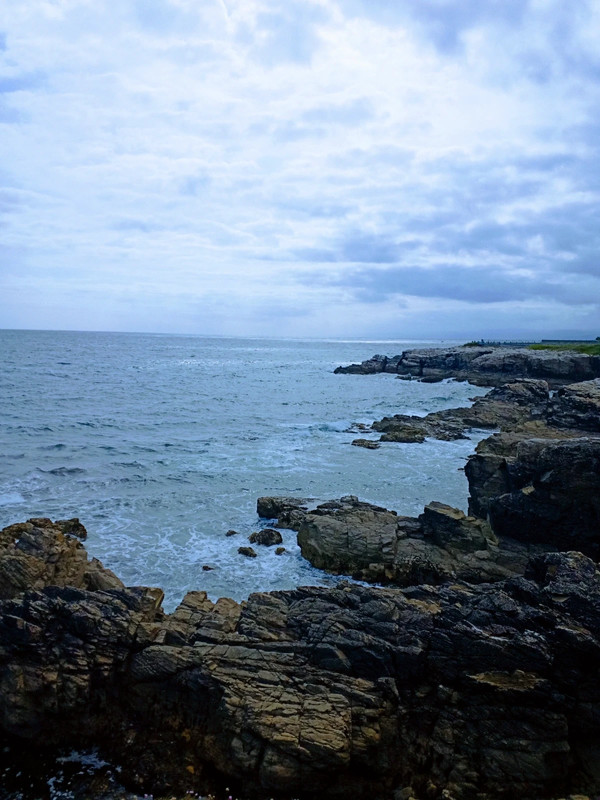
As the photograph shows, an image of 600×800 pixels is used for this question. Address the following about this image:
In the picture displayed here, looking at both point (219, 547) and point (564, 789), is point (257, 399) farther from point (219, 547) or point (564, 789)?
point (564, 789)

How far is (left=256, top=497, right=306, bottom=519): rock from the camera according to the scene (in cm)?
2194

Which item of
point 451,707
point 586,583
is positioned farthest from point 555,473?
point 451,707

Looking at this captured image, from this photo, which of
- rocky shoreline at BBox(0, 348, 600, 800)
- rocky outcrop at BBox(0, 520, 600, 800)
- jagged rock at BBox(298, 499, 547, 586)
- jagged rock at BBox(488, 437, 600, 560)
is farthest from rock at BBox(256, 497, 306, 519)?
rocky outcrop at BBox(0, 520, 600, 800)

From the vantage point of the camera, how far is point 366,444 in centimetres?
3597

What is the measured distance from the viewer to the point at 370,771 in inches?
342

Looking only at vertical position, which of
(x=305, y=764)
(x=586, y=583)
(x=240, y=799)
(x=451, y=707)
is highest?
(x=586, y=583)

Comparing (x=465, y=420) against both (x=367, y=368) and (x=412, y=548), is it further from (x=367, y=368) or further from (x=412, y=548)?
(x=367, y=368)

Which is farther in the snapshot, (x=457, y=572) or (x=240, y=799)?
(x=457, y=572)

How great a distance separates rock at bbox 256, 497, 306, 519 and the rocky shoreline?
10.2 m

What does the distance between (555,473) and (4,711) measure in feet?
53.6

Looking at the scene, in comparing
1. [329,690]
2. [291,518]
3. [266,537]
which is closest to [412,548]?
[266,537]

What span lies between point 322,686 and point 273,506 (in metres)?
12.9

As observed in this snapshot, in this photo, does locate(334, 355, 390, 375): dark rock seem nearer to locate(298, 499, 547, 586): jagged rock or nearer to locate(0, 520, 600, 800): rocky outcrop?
locate(298, 499, 547, 586): jagged rock

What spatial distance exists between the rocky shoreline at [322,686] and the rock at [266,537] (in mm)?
7425
